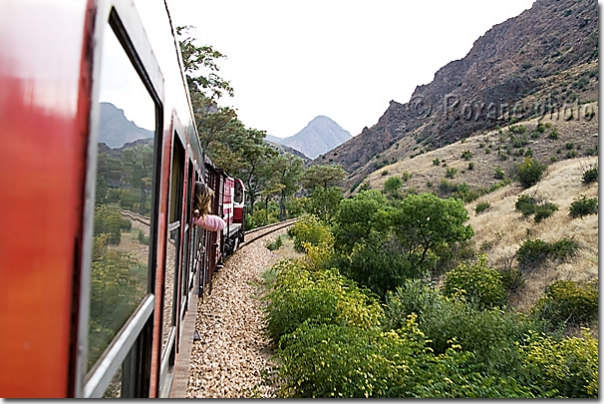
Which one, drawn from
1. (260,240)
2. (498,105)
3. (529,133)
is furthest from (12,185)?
(498,105)

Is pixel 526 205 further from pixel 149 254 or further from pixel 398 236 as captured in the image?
pixel 149 254

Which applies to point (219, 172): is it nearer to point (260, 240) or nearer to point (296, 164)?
point (260, 240)

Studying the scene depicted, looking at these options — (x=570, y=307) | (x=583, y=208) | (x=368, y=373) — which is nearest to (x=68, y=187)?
(x=368, y=373)

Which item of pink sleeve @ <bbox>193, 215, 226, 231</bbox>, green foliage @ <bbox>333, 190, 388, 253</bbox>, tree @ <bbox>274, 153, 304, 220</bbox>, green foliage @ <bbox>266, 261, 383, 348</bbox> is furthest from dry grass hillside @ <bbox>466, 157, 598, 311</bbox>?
tree @ <bbox>274, 153, 304, 220</bbox>

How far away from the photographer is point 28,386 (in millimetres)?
698

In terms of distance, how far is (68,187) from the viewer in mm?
798

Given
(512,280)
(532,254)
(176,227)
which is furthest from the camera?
(532,254)

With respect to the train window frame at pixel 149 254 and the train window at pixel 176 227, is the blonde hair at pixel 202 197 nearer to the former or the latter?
the train window at pixel 176 227

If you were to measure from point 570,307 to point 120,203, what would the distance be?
392 inches

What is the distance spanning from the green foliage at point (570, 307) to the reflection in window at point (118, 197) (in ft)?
30.0

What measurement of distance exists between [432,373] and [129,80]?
15.1ft

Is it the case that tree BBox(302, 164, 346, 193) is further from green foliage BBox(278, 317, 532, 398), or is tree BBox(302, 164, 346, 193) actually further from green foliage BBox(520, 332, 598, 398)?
green foliage BBox(278, 317, 532, 398)

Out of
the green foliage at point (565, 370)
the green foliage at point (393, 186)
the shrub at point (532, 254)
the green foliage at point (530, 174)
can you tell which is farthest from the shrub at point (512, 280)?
the green foliage at point (393, 186)

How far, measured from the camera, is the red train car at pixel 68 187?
0.64 metres
